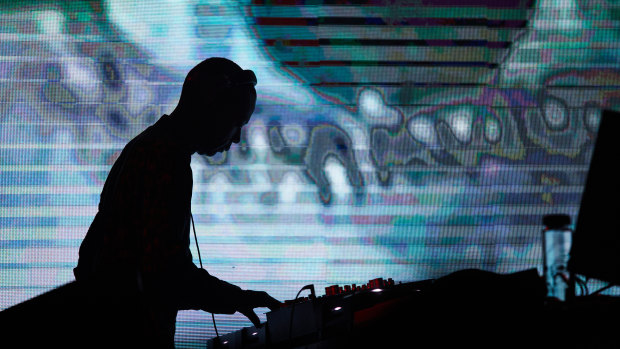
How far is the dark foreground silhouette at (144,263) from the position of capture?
1.38 m

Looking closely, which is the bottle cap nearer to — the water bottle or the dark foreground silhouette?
the water bottle

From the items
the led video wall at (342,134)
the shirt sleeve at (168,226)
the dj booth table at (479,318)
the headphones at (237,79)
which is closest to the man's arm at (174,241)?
the shirt sleeve at (168,226)

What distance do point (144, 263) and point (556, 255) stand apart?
1.18 m

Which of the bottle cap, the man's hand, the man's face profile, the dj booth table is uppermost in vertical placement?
the man's face profile

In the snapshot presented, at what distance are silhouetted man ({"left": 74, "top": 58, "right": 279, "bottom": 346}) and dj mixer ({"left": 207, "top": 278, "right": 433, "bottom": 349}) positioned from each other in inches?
5.7

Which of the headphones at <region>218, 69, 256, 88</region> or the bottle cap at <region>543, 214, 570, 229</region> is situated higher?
the headphones at <region>218, 69, 256, 88</region>

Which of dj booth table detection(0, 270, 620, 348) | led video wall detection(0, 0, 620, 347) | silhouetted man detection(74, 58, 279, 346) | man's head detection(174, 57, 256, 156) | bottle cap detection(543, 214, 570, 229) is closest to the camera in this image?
dj booth table detection(0, 270, 620, 348)

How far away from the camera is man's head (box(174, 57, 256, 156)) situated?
1.63 meters

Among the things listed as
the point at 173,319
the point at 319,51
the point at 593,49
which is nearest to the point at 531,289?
the point at 173,319

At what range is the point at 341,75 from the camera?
2984mm

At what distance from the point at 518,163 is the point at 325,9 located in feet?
3.73

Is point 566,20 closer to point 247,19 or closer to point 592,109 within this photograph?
point 592,109

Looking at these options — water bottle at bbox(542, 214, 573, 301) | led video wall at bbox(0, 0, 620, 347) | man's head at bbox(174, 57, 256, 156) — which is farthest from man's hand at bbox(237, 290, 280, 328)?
led video wall at bbox(0, 0, 620, 347)

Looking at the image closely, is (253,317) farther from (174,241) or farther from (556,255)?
(556,255)
